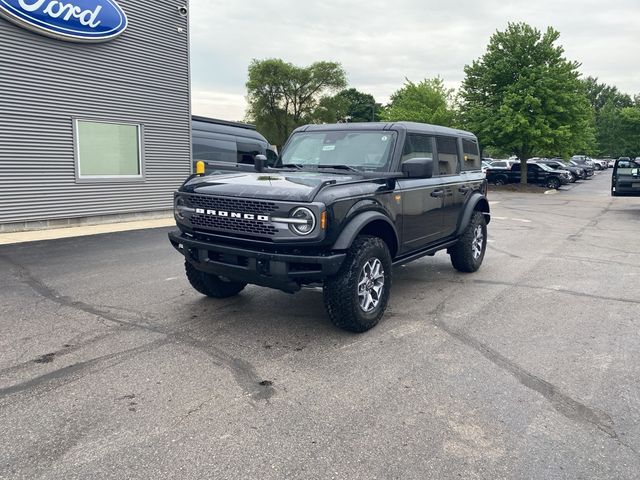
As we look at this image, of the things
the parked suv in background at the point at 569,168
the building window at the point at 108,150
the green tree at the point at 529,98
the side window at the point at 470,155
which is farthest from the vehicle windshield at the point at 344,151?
the parked suv in background at the point at 569,168

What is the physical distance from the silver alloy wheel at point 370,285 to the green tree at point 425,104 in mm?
33913

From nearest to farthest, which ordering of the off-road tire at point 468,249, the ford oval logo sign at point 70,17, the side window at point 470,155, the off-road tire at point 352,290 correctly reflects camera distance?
the off-road tire at point 352,290 < the off-road tire at point 468,249 < the side window at point 470,155 < the ford oval logo sign at point 70,17

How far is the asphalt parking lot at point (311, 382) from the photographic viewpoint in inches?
106

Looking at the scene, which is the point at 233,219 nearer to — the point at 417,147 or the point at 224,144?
the point at 417,147

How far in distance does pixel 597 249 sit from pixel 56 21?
36.7 feet

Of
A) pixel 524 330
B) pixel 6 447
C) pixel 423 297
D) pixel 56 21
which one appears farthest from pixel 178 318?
pixel 56 21

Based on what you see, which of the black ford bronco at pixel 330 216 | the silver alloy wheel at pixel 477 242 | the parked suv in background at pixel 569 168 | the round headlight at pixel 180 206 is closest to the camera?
the black ford bronco at pixel 330 216

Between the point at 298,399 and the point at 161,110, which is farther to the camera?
the point at 161,110

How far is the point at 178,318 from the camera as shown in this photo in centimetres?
495

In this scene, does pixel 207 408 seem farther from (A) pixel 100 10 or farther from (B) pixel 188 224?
(A) pixel 100 10

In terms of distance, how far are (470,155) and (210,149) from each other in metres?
8.33

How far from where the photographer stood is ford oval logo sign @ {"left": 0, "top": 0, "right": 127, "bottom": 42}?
9.50 meters

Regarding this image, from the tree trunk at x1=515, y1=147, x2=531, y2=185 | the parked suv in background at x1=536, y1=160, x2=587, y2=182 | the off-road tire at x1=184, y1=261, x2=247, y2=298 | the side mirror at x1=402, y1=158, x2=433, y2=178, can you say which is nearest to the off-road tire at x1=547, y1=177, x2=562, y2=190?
the tree trunk at x1=515, y1=147, x2=531, y2=185

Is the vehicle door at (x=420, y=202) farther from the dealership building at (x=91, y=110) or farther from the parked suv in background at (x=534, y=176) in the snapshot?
the parked suv in background at (x=534, y=176)
